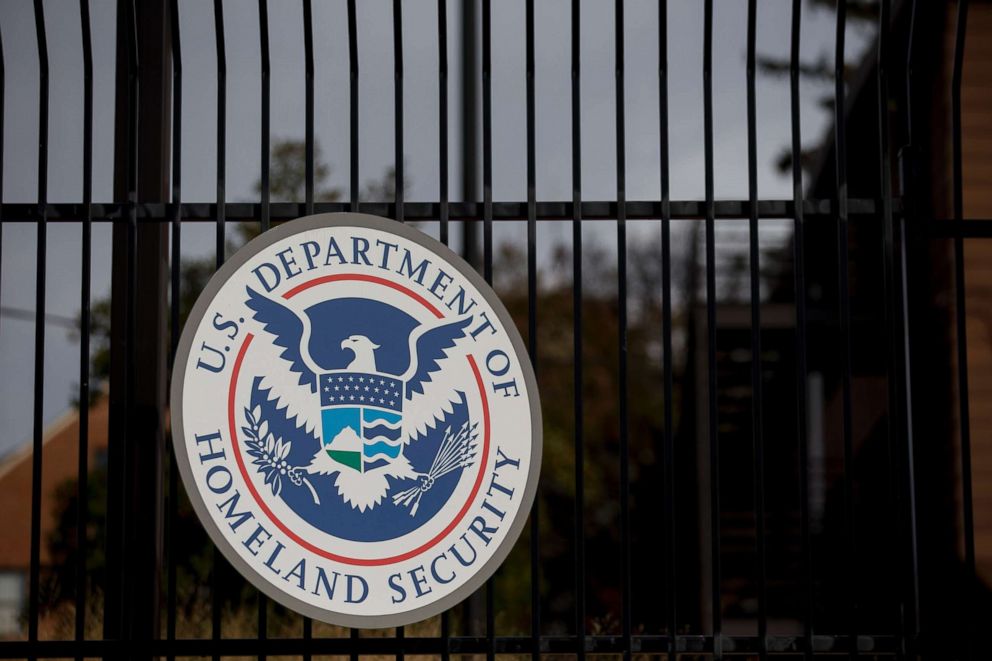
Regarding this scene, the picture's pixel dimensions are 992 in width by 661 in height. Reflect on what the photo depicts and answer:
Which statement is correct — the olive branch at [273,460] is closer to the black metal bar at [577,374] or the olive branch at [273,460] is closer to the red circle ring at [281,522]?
the red circle ring at [281,522]

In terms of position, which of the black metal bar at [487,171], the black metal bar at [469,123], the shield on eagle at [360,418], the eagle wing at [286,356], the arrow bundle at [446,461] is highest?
the black metal bar at [469,123]

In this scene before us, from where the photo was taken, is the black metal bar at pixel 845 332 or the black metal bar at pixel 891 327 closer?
the black metal bar at pixel 845 332

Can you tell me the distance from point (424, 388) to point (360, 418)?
0.74 ft

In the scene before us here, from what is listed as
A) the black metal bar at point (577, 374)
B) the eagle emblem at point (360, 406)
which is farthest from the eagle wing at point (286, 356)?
the black metal bar at point (577, 374)

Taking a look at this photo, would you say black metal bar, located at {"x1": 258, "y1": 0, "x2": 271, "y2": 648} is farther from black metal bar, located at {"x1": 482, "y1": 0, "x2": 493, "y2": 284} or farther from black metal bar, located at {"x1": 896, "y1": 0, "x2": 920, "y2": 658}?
black metal bar, located at {"x1": 896, "y1": 0, "x2": 920, "y2": 658}

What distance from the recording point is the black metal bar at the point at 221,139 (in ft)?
14.5

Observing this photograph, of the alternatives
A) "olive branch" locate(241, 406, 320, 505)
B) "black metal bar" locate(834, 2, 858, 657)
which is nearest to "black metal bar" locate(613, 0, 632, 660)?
"black metal bar" locate(834, 2, 858, 657)

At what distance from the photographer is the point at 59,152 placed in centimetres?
668

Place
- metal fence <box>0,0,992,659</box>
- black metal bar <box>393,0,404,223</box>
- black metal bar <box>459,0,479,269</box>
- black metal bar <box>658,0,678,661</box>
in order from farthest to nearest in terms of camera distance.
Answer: black metal bar <box>459,0,479,269</box>, black metal bar <box>393,0,404,223</box>, metal fence <box>0,0,992,659</box>, black metal bar <box>658,0,678,661</box>

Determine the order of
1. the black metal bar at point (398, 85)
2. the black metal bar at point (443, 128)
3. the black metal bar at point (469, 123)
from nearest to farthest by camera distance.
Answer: the black metal bar at point (443, 128) → the black metal bar at point (398, 85) → the black metal bar at point (469, 123)

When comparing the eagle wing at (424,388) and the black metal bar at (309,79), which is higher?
the black metal bar at (309,79)

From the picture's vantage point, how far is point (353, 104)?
4.45 meters

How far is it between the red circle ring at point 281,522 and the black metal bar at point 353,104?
0.27 meters

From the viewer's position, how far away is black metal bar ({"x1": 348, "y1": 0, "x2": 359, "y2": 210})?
435 cm
